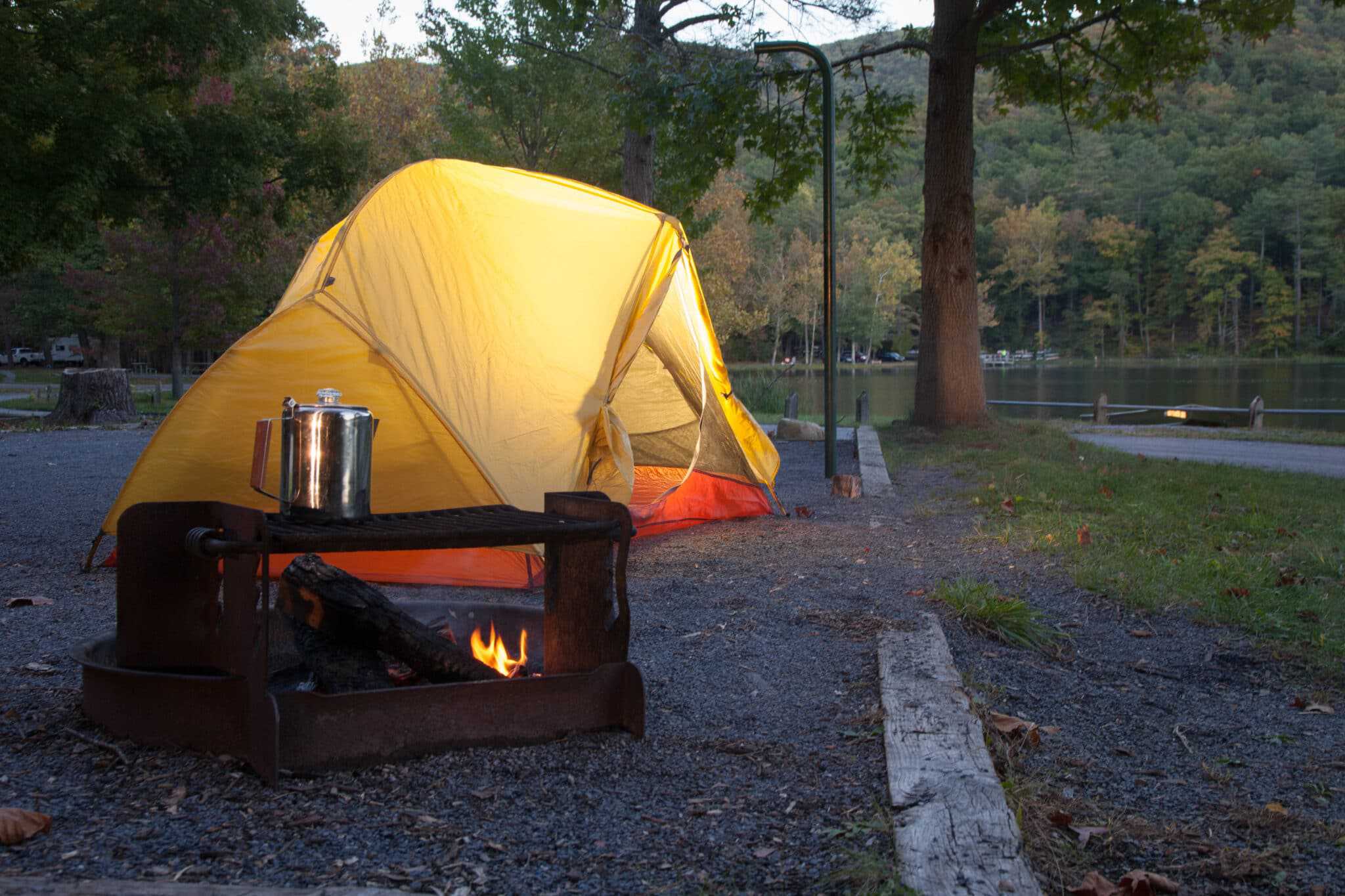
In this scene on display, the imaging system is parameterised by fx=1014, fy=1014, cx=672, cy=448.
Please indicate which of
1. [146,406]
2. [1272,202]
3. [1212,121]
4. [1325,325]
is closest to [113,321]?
[146,406]

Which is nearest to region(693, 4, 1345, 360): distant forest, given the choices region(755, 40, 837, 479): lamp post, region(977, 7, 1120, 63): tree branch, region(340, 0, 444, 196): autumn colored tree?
region(340, 0, 444, 196): autumn colored tree

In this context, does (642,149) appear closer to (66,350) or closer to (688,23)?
(688,23)

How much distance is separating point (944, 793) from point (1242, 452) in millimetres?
11233

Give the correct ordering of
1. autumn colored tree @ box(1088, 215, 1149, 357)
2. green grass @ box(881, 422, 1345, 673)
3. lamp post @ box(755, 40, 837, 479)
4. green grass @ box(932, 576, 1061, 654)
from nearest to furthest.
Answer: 1. green grass @ box(932, 576, 1061, 654)
2. green grass @ box(881, 422, 1345, 673)
3. lamp post @ box(755, 40, 837, 479)
4. autumn colored tree @ box(1088, 215, 1149, 357)

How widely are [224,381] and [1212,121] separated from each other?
303 ft

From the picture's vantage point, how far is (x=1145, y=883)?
1.78 meters

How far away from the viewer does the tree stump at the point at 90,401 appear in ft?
43.8


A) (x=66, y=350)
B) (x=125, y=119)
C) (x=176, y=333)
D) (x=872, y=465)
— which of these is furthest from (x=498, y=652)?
(x=66, y=350)

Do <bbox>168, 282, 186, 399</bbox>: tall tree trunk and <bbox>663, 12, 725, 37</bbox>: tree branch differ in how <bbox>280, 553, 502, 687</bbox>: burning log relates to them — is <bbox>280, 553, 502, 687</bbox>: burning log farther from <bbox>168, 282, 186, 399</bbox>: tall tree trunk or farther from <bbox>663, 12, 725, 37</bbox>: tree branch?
<bbox>168, 282, 186, 399</bbox>: tall tree trunk

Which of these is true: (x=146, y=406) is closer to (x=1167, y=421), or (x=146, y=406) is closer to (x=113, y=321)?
(x=113, y=321)

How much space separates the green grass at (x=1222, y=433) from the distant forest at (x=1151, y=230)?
3988 cm

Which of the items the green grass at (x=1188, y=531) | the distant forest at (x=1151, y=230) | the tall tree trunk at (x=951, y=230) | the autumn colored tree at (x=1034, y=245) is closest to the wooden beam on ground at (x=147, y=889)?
the green grass at (x=1188, y=531)

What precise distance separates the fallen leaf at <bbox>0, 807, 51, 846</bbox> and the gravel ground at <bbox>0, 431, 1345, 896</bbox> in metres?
0.03

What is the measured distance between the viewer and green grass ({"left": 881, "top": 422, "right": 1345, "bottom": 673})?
12.8 feet
